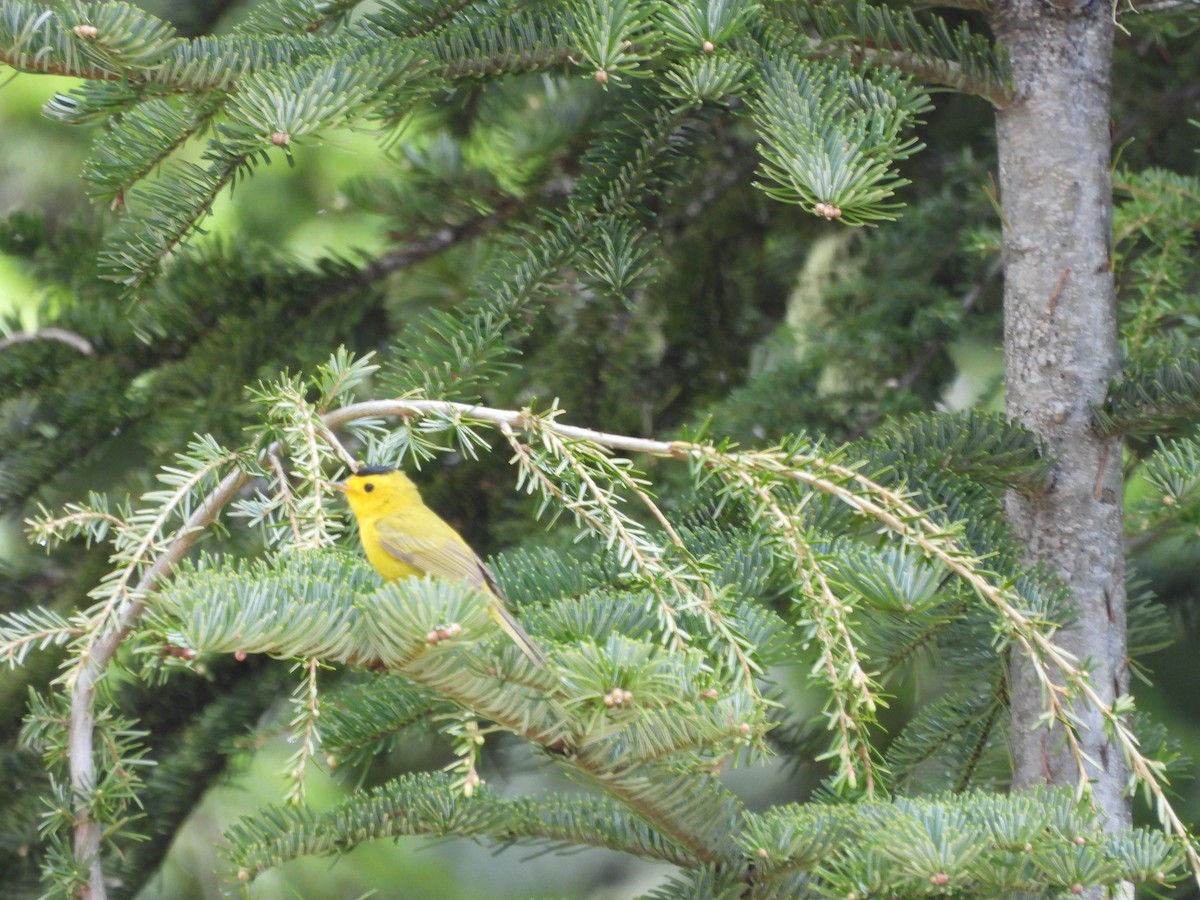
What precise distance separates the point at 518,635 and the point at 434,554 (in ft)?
1.99

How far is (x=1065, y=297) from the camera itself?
6.33 feet

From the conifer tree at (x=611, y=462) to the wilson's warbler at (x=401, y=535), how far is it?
0.07m

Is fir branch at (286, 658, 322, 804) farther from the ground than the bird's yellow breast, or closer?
farther from the ground

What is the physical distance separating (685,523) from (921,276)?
1.45m

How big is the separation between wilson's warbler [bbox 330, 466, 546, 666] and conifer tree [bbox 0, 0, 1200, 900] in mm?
70

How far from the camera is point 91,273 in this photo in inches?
110

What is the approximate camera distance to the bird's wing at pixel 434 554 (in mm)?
1882

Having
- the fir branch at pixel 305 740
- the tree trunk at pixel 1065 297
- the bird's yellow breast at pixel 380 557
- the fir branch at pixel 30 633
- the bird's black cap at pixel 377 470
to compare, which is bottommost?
the fir branch at pixel 30 633

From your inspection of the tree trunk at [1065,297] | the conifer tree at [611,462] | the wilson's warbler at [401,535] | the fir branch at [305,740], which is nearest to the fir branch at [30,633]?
the conifer tree at [611,462]

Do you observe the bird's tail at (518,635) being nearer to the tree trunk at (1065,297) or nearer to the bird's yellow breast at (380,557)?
the bird's yellow breast at (380,557)

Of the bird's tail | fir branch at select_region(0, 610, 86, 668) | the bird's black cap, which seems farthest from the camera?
the bird's black cap

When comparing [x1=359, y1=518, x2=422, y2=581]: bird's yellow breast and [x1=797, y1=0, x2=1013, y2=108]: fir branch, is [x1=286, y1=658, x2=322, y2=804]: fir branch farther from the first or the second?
[x1=797, y1=0, x2=1013, y2=108]: fir branch

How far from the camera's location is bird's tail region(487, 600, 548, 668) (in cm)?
127

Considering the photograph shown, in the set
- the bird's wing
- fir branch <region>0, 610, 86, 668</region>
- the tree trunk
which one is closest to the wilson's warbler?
the bird's wing
